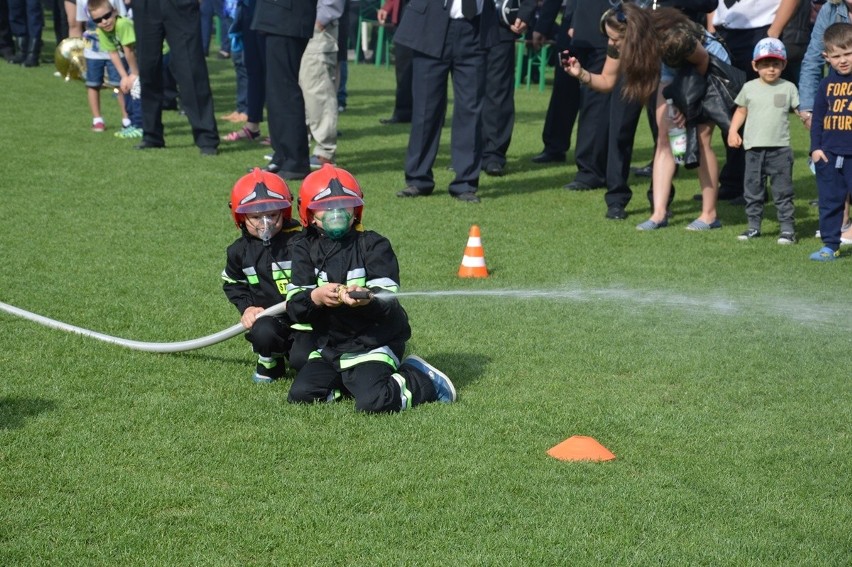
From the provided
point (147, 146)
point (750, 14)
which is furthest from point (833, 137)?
point (147, 146)

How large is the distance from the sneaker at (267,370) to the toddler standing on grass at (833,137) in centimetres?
487

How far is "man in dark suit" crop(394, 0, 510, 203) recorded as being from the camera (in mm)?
11281

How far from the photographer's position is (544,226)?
10.6m

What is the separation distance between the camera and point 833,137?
9.27m

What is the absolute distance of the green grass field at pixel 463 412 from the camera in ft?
14.6

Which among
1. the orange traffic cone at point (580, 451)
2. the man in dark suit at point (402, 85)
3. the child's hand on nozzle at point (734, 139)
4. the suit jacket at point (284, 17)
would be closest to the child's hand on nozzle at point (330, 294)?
the orange traffic cone at point (580, 451)

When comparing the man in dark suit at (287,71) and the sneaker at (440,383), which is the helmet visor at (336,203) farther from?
the man in dark suit at (287,71)

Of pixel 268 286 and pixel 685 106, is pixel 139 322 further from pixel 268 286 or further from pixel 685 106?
pixel 685 106

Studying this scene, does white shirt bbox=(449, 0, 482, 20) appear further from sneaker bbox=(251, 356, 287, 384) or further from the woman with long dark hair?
sneaker bbox=(251, 356, 287, 384)

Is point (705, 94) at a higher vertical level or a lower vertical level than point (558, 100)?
higher

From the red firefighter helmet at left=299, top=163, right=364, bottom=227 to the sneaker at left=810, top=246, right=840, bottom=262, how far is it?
4.75 meters

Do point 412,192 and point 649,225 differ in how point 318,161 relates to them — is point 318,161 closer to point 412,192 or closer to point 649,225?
point 412,192

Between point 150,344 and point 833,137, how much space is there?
5.56 metres

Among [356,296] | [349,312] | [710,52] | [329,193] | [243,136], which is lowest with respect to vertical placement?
[243,136]
